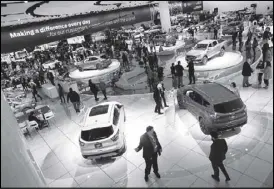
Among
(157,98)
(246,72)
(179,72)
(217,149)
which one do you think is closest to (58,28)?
(179,72)

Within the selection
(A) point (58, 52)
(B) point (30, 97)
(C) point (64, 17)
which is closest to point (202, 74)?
(C) point (64, 17)

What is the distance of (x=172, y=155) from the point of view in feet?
26.1

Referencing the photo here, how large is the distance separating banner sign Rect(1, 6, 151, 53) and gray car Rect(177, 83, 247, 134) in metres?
12.4

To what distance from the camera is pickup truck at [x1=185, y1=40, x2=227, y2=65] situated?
701 inches

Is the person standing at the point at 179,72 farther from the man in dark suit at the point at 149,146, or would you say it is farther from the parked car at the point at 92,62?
the parked car at the point at 92,62

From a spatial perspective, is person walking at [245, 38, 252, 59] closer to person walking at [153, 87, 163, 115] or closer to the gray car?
the gray car

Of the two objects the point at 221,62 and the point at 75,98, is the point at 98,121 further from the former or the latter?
the point at 221,62

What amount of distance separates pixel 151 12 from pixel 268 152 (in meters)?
22.0

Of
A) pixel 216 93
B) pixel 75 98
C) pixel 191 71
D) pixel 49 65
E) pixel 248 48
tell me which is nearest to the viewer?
pixel 216 93

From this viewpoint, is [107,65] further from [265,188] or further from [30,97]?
[265,188]

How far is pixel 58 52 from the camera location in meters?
31.5

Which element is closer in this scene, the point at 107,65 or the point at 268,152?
the point at 268,152

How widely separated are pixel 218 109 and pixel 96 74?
46.6ft

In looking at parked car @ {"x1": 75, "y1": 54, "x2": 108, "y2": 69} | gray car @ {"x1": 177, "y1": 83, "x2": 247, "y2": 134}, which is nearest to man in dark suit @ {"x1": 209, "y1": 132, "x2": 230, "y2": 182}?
gray car @ {"x1": 177, "y1": 83, "x2": 247, "y2": 134}
